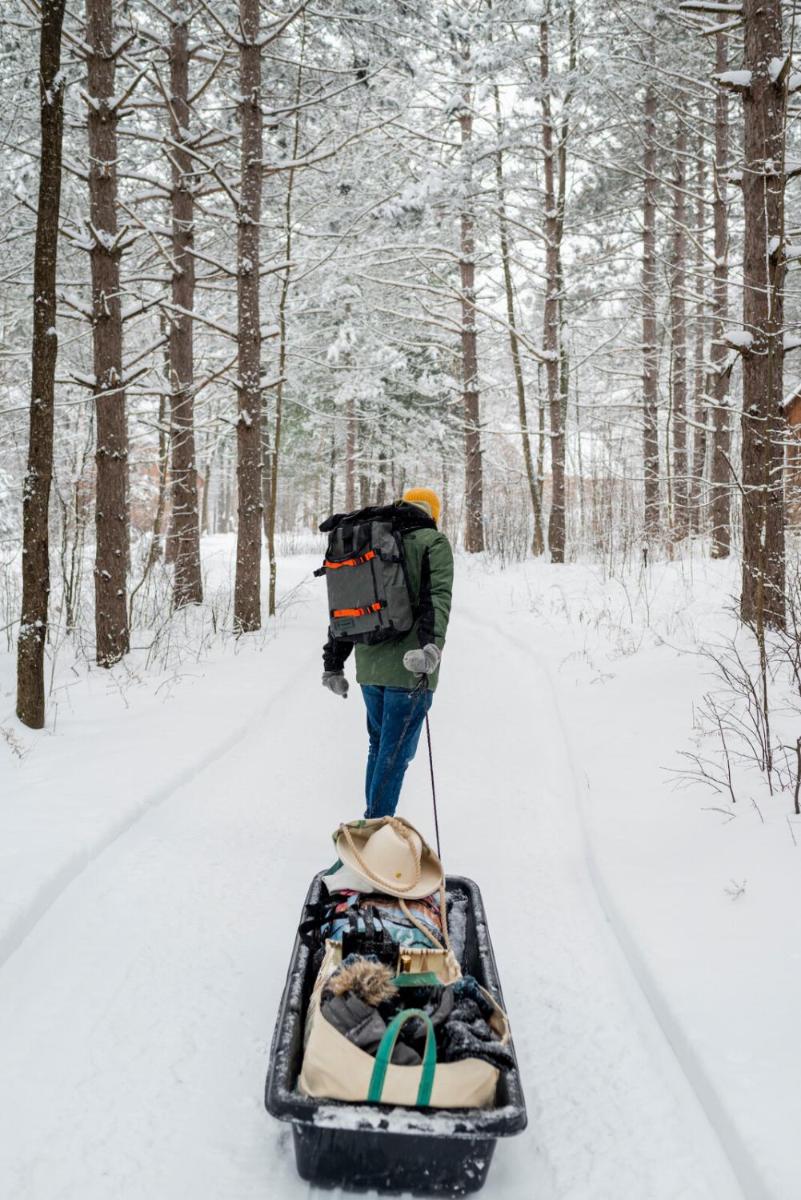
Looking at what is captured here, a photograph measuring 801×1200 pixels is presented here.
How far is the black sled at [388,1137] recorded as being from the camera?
192 centimetres

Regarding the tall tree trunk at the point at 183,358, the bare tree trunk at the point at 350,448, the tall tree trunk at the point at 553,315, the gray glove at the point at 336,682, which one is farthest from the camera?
the bare tree trunk at the point at 350,448

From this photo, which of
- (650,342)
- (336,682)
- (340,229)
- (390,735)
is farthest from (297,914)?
(650,342)

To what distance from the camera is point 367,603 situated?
4.30 metres

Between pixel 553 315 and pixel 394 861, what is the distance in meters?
15.2

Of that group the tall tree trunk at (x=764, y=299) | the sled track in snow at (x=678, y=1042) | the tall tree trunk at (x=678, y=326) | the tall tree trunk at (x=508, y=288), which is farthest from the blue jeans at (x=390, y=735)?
the tall tree trunk at (x=508, y=288)

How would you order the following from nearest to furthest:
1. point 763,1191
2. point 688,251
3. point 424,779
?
point 763,1191
point 424,779
point 688,251

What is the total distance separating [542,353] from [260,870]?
537 inches

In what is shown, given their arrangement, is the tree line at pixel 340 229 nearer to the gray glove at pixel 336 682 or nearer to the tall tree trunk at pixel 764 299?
the tall tree trunk at pixel 764 299

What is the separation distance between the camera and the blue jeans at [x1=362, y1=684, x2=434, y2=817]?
4.39m

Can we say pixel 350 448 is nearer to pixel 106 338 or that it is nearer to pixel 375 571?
pixel 106 338

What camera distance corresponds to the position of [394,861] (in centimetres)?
306

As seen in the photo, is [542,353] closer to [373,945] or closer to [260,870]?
[260,870]

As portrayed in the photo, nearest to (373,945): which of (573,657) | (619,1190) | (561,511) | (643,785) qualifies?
(619,1190)

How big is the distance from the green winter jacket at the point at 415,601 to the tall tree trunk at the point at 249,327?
20.6ft
